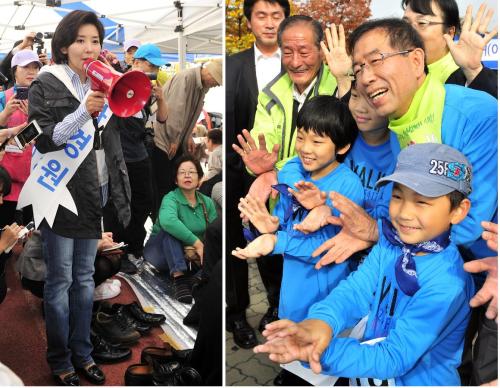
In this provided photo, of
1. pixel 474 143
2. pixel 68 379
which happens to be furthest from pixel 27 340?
pixel 474 143

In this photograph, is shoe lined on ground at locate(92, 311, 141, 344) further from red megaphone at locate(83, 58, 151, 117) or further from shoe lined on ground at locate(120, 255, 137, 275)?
red megaphone at locate(83, 58, 151, 117)

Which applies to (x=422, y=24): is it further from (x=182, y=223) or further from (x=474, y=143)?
(x=182, y=223)

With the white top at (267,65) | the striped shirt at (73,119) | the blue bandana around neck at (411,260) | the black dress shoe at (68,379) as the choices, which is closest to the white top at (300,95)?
the white top at (267,65)

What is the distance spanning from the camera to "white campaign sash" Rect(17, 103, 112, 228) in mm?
1965

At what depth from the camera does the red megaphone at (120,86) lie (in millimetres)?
1820

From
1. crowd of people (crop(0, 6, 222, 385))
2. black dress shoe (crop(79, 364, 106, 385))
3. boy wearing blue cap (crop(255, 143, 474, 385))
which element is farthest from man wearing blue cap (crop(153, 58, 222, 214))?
boy wearing blue cap (crop(255, 143, 474, 385))

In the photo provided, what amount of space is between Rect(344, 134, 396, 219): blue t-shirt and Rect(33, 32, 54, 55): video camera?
3.91 ft

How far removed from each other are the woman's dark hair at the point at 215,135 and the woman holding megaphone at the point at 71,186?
366 millimetres

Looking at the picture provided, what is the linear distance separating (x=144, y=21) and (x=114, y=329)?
125 cm

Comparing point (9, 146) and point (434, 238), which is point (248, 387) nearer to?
point (434, 238)

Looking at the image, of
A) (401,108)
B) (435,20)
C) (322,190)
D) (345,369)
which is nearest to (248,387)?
(345,369)

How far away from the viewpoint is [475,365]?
5.17 ft

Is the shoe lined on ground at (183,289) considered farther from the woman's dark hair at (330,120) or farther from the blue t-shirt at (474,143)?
the blue t-shirt at (474,143)

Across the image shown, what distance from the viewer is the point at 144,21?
2.01 m
